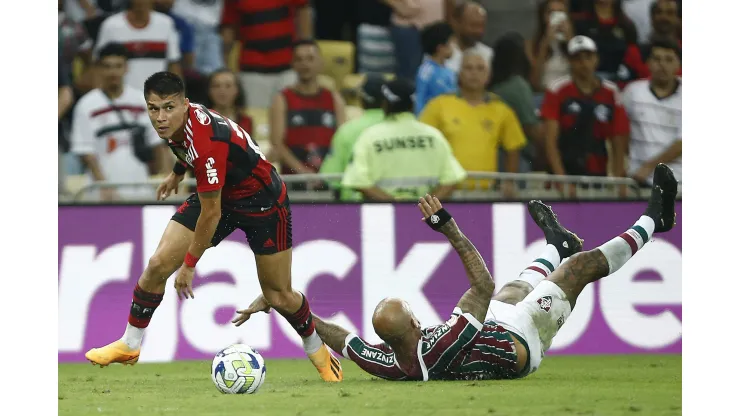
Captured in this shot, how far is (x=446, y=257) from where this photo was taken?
33.8ft

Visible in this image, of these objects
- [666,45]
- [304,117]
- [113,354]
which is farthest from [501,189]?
[113,354]

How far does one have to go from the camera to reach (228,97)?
10859mm

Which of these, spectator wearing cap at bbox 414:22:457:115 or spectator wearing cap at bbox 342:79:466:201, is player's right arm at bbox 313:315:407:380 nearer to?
spectator wearing cap at bbox 342:79:466:201

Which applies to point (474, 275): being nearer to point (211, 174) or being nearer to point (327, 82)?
point (211, 174)

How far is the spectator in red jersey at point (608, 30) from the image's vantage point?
11.8 m

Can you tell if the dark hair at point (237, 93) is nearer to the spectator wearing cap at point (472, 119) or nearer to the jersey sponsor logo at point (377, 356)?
the spectator wearing cap at point (472, 119)

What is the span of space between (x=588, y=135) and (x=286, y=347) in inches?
124

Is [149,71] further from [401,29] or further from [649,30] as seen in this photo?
[649,30]

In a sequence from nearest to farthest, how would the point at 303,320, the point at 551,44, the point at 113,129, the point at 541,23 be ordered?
the point at 303,320 < the point at 113,129 < the point at 551,44 < the point at 541,23

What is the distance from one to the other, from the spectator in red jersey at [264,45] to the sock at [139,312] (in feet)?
12.6

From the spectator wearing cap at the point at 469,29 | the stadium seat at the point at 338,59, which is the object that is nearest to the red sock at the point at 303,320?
the spectator wearing cap at the point at 469,29

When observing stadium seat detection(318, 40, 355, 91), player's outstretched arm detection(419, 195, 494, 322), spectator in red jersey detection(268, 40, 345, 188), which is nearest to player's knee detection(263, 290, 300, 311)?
player's outstretched arm detection(419, 195, 494, 322)

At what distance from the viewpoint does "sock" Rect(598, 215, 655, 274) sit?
843 centimetres

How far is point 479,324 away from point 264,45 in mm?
5088
